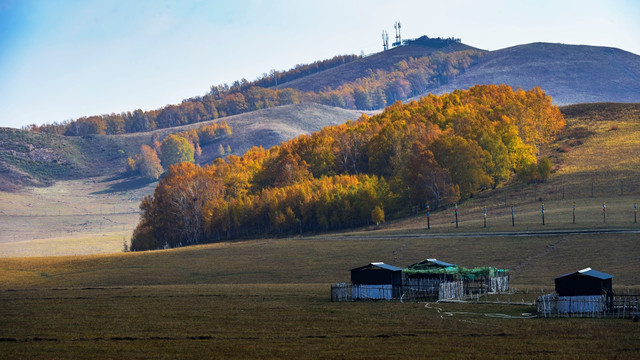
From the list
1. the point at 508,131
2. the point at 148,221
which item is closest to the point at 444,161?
the point at 508,131

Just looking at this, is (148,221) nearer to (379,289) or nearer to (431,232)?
(431,232)

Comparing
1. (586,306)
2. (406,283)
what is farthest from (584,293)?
(406,283)

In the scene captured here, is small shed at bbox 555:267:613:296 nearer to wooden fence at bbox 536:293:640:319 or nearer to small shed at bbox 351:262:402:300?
wooden fence at bbox 536:293:640:319

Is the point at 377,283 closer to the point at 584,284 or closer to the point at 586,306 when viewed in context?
the point at 584,284

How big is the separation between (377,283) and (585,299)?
16732 millimetres

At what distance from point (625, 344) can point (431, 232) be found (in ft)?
217

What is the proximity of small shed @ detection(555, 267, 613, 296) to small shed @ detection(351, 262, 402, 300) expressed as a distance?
45.6ft

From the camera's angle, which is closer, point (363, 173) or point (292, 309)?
point (292, 309)

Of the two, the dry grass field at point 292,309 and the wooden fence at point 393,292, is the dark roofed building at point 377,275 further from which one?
the dry grass field at point 292,309

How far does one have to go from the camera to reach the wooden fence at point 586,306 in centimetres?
4859

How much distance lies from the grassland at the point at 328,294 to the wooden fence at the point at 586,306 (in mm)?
2046

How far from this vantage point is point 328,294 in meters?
64.9

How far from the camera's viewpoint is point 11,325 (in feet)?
163

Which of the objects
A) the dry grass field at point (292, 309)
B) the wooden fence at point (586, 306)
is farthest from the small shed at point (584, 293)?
the dry grass field at point (292, 309)
